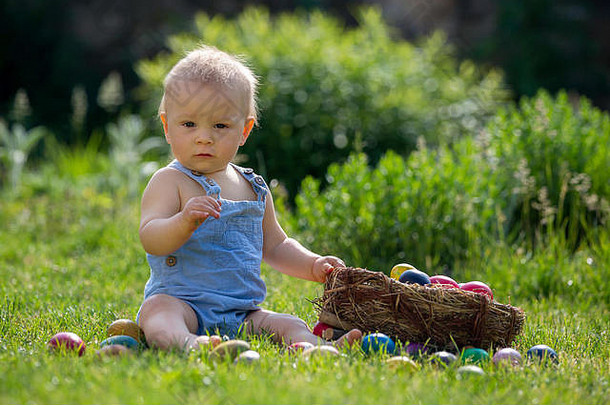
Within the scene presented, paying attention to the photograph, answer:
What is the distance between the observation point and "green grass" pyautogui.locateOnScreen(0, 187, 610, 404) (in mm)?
2012

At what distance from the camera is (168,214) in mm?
2852

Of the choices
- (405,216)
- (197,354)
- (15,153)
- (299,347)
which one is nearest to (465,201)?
(405,216)

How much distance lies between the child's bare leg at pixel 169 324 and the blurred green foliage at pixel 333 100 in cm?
345

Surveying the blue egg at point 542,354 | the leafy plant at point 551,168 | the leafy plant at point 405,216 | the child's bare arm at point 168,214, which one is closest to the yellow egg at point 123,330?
the child's bare arm at point 168,214

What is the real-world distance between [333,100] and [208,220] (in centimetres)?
368

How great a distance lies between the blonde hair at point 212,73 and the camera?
288cm

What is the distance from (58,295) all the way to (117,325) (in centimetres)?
112

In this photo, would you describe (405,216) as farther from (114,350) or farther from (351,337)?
(114,350)

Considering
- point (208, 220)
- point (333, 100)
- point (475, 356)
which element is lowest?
point (475, 356)

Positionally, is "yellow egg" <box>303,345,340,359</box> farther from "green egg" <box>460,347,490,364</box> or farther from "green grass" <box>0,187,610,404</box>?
"green egg" <box>460,347,490,364</box>

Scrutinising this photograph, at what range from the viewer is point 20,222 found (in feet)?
18.2

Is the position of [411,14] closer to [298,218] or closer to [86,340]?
[298,218]

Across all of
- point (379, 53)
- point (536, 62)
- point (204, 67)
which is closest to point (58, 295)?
point (204, 67)

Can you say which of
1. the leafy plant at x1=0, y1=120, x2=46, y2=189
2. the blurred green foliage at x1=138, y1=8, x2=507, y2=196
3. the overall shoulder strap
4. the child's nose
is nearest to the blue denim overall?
the overall shoulder strap
